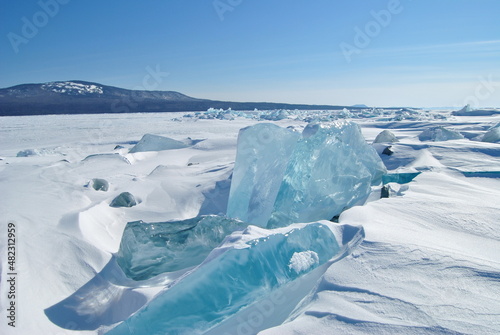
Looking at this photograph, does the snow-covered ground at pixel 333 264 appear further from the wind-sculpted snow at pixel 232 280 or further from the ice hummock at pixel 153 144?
the ice hummock at pixel 153 144

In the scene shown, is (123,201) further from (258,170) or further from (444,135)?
(444,135)

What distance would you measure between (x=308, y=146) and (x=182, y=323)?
65.0 inches

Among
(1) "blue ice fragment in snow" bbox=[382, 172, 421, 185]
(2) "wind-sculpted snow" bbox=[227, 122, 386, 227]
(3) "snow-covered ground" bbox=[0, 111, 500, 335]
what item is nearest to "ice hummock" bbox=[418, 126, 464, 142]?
(3) "snow-covered ground" bbox=[0, 111, 500, 335]

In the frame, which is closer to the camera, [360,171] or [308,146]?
[308,146]

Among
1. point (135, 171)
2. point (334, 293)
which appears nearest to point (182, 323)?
point (334, 293)

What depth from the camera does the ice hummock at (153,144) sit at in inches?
237

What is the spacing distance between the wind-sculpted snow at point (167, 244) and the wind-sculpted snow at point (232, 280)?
18.7 inches

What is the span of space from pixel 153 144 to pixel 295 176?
13.5 ft

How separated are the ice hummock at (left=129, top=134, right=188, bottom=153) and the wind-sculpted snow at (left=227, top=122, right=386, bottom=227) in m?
3.56

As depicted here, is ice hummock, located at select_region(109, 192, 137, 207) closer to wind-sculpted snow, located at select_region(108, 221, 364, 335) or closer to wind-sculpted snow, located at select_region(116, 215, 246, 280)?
wind-sculpted snow, located at select_region(116, 215, 246, 280)

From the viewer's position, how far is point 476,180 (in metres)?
3.20

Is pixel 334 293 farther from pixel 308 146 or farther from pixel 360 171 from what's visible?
pixel 360 171

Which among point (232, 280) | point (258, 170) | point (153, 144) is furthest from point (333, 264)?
point (153, 144)

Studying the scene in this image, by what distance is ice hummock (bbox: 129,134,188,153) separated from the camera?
6012mm
